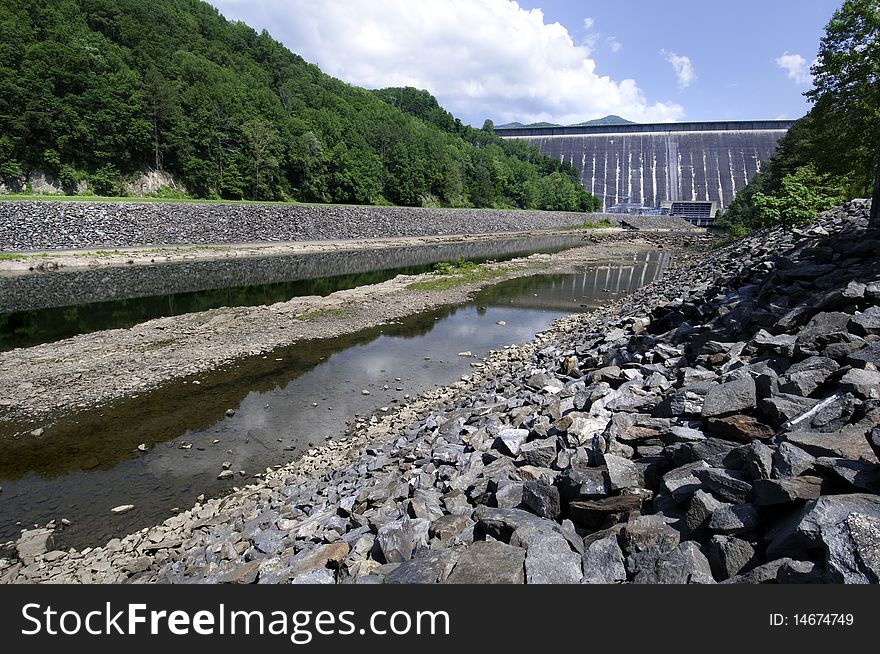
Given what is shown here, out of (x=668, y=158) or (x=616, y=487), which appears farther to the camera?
(x=668, y=158)

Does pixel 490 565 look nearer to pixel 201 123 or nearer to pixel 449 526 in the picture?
pixel 449 526

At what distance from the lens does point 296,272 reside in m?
38.1

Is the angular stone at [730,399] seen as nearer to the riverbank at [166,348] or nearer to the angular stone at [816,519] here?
the angular stone at [816,519]

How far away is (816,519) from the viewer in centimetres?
350

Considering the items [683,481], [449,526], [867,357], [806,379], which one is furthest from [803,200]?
[449,526]

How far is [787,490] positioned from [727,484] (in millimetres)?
519

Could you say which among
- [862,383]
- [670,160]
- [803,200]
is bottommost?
[862,383]

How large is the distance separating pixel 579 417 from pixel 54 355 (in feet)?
59.9

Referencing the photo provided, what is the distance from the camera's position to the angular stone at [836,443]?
4.17 metres

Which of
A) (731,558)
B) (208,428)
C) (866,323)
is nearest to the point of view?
(731,558)

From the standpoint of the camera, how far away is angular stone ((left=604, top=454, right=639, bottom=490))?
5.17 m

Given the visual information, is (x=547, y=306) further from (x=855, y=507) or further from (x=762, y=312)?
(x=855, y=507)

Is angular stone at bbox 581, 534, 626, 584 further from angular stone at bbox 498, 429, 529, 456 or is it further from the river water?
the river water

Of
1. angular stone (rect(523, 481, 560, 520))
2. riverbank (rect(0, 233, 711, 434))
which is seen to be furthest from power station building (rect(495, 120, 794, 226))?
angular stone (rect(523, 481, 560, 520))
